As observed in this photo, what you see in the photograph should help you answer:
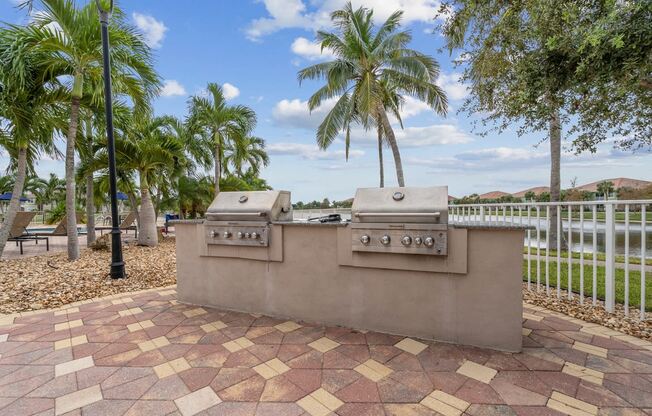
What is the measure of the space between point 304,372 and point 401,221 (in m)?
1.43

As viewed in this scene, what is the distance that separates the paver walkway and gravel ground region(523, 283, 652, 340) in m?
0.21

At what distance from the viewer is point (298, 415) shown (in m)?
1.87

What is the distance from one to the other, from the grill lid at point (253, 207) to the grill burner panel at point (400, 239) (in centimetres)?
97

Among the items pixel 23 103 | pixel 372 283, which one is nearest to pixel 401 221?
pixel 372 283

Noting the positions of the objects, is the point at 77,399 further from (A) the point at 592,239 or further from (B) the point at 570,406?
(A) the point at 592,239

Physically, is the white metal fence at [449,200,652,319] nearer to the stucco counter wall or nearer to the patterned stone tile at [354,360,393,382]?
the stucco counter wall

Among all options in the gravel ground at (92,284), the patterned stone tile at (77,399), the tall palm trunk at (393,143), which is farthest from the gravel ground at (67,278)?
the tall palm trunk at (393,143)

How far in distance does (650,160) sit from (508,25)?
417 cm

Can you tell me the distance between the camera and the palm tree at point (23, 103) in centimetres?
565

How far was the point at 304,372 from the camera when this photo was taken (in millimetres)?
2332

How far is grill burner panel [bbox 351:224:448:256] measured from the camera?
2.62 m

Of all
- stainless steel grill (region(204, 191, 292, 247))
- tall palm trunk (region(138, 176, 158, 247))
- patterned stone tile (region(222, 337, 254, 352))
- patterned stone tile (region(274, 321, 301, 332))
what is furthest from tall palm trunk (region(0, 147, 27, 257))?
patterned stone tile (region(274, 321, 301, 332))

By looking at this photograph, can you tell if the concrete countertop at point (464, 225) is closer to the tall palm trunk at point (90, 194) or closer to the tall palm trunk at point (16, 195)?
the tall palm trunk at point (16, 195)

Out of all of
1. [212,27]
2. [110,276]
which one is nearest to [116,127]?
[212,27]
